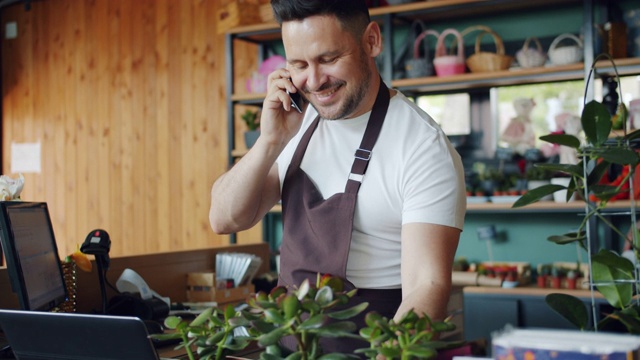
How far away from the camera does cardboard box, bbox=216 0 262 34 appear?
15.8 ft

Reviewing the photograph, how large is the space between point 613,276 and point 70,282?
1418 mm

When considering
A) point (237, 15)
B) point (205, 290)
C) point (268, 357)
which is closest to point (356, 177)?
point (268, 357)

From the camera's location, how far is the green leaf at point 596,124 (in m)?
1.73

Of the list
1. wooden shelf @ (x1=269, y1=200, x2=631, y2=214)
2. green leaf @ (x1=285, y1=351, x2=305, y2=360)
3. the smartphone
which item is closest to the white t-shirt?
the smartphone

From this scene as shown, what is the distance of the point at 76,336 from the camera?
1355mm

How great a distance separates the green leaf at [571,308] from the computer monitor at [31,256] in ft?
3.66

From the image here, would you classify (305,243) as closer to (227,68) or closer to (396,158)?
(396,158)

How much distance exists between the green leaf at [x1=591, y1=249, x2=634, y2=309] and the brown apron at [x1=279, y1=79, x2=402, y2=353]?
0.42 metres

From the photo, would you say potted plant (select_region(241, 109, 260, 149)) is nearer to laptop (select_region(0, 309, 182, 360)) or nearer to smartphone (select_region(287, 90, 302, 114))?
smartphone (select_region(287, 90, 302, 114))

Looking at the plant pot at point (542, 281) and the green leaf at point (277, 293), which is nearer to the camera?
the green leaf at point (277, 293)

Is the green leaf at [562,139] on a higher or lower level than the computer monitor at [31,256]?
higher

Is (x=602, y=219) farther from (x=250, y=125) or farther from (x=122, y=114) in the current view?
(x=122, y=114)

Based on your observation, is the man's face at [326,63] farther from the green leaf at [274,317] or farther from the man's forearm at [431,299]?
the green leaf at [274,317]

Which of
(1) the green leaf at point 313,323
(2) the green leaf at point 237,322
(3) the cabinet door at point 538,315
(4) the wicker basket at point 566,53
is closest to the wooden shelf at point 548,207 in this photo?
(3) the cabinet door at point 538,315
